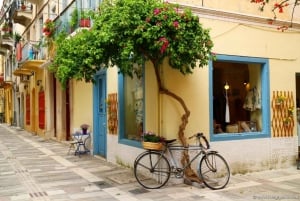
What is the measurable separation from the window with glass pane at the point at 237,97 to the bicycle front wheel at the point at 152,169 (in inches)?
68.9

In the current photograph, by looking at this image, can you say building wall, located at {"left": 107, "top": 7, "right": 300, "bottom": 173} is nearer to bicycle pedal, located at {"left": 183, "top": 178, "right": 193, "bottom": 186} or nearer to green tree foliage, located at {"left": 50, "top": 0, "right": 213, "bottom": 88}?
bicycle pedal, located at {"left": 183, "top": 178, "right": 193, "bottom": 186}

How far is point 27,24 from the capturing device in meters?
24.3

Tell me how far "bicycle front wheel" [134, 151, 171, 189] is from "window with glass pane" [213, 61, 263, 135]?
1.75 metres

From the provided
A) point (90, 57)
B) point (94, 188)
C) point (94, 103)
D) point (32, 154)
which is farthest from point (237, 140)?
point (32, 154)

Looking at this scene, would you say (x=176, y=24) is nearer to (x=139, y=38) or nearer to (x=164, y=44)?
(x=164, y=44)

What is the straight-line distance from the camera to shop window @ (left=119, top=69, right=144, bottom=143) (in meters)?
8.90

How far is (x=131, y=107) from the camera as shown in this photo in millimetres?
9422

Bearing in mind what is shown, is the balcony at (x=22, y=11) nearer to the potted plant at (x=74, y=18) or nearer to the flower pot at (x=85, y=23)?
the potted plant at (x=74, y=18)

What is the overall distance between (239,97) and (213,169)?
2624mm

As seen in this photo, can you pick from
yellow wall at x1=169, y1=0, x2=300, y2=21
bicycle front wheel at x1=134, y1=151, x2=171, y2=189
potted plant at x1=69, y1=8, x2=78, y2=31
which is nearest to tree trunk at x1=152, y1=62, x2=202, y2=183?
bicycle front wheel at x1=134, y1=151, x2=171, y2=189

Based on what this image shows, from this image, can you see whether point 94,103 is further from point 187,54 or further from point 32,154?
point 187,54

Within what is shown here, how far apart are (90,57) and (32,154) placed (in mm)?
6746

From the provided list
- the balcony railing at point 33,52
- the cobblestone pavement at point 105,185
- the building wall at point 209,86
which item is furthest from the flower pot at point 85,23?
the balcony railing at point 33,52

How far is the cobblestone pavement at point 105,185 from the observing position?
6898mm
